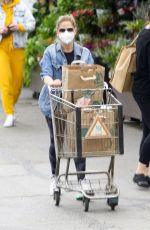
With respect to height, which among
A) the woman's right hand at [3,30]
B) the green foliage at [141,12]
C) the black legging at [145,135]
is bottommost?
the black legging at [145,135]

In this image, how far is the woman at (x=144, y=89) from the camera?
7340mm

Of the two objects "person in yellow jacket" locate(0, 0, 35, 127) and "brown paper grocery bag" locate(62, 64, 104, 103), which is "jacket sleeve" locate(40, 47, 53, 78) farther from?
"person in yellow jacket" locate(0, 0, 35, 127)

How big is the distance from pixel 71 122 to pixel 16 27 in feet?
15.4

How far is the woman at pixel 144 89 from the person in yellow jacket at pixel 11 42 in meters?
3.84

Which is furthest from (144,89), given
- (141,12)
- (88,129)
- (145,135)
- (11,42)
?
(141,12)

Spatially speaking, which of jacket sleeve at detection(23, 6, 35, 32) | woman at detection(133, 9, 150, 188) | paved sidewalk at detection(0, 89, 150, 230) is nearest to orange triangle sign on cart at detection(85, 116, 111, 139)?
paved sidewalk at detection(0, 89, 150, 230)

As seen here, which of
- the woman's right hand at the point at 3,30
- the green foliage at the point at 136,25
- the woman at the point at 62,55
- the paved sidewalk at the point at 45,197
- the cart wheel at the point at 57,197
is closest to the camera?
the paved sidewalk at the point at 45,197

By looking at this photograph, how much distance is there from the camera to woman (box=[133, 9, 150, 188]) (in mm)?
7340

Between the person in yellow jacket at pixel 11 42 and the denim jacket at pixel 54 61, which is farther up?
the denim jacket at pixel 54 61

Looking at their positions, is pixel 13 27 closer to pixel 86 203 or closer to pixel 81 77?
pixel 81 77

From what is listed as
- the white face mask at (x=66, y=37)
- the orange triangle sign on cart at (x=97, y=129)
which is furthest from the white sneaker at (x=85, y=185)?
the white face mask at (x=66, y=37)

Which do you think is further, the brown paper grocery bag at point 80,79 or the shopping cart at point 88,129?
the brown paper grocery bag at point 80,79

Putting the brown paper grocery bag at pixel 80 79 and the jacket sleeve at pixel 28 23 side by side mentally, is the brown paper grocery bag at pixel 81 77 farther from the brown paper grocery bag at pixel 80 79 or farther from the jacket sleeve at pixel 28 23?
the jacket sleeve at pixel 28 23

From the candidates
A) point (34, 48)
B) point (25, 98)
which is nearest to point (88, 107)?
point (34, 48)
